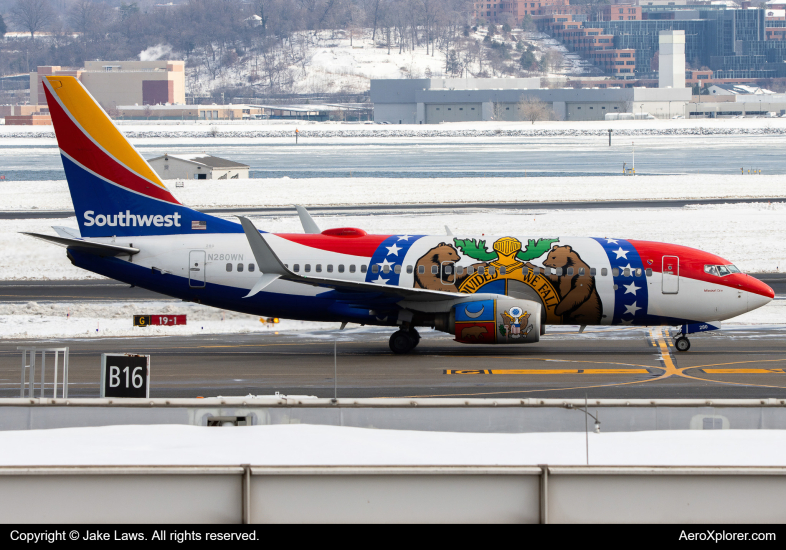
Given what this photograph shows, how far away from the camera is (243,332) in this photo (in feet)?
132

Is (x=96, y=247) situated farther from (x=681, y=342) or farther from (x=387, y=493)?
(x=387, y=493)

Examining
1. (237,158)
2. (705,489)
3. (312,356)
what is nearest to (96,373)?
(312,356)

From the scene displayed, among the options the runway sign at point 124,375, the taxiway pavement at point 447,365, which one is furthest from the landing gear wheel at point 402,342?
the runway sign at point 124,375

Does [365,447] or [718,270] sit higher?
[718,270]

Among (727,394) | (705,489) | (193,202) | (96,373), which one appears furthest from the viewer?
(193,202)

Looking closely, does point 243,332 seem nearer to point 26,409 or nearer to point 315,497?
point 26,409

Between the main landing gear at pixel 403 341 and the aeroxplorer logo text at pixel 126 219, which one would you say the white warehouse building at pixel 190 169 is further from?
the main landing gear at pixel 403 341

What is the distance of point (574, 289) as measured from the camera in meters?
33.9

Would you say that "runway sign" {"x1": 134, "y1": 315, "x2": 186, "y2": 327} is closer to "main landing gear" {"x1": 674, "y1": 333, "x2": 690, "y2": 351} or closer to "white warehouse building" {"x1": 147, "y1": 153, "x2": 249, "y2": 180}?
"main landing gear" {"x1": 674, "y1": 333, "x2": 690, "y2": 351}

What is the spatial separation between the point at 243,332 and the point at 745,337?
19.9 meters

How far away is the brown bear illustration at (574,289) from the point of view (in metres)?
33.9

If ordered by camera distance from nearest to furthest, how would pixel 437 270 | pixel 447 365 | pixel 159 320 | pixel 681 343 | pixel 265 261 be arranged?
1. pixel 265 261
2. pixel 447 365
3. pixel 437 270
4. pixel 681 343
5. pixel 159 320

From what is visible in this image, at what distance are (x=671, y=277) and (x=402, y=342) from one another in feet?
31.7

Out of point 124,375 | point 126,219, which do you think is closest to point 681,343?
point 126,219
